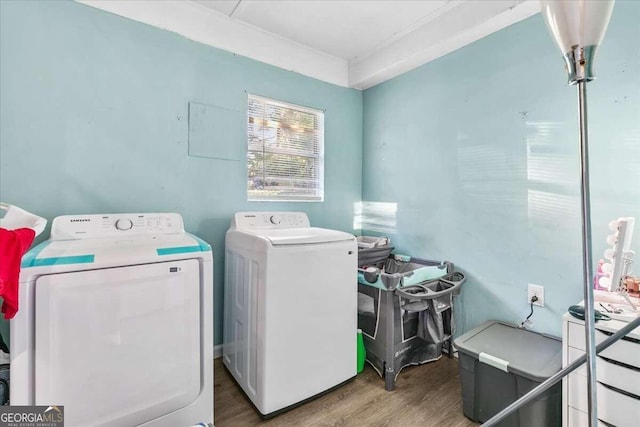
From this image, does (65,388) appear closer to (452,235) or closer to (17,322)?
(17,322)

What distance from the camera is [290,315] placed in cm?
156

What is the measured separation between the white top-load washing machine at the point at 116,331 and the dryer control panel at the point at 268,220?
1.96ft

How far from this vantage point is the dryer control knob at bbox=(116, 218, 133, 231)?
5.38 feet

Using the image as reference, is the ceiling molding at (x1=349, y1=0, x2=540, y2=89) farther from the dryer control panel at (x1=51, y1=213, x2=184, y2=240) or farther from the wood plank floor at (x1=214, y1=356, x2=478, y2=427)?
the wood plank floor at (x1=214, y1=356, x2=478, y2=427)

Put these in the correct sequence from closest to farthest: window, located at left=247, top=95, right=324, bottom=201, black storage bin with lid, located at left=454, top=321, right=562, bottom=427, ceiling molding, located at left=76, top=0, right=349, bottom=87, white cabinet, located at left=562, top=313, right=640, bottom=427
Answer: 1. white cabinet, located at left=562, top=313, right=640, bottom=427
2. black storage bin with lid, located at left=454, top=321, right=562, bottom=427
3. ceiling molding, located at left=76, top=0, right=349, bottom=87
4. window, located at left=247, top=95, right=324, bottom=201

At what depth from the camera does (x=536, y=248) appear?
179 centimetres

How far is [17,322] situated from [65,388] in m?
0.32

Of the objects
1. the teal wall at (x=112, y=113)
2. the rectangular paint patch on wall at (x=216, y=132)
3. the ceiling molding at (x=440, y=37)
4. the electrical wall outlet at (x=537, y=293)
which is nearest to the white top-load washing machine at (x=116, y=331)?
the teal wall at (x=112, y=113)

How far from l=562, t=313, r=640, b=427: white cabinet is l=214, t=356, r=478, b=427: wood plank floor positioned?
0.50 metres

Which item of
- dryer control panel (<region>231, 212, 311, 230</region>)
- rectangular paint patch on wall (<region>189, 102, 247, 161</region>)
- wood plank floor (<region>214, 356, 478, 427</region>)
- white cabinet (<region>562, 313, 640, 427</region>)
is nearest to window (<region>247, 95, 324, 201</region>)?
rectangular paint patch on wall (<region>189, 102, 247, 161</region>)

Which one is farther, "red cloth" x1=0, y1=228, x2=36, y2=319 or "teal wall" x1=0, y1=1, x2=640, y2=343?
"teal wall" x1=0, y1=1, x2=640, y2=343

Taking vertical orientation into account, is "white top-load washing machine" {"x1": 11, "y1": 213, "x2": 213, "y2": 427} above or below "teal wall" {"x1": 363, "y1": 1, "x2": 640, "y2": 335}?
below

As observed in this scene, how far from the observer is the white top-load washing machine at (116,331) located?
1098mm

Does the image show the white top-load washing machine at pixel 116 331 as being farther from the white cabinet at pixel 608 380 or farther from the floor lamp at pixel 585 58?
the white cabinet at pixel 608 380
